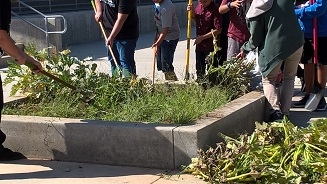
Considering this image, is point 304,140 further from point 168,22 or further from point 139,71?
point 139,71

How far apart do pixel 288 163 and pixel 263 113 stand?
171 centimetres

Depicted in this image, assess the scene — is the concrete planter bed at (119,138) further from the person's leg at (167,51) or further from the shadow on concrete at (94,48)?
the shadow on concrete at (94,48)

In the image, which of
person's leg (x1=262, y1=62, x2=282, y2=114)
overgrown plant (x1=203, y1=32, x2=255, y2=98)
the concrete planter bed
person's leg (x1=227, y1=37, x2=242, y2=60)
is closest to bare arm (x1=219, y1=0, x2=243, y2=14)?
person's leg (x1=227, y1=37, x2=242, y2=60)

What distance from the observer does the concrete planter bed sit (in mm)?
5730

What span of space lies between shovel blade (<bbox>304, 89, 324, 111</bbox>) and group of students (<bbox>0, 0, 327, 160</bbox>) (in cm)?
6

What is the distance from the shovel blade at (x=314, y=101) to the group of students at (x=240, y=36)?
0.20 feet

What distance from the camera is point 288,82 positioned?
725 centimetres

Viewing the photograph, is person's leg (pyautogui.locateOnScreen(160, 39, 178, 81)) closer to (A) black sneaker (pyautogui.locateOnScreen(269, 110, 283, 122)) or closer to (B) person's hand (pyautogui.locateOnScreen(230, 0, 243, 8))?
(B) person's hand (pyautogui.locateOnScreen(230, 0, 243, 8))

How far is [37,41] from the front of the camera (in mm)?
15188

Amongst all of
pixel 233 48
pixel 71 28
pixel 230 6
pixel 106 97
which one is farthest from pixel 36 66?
pixel 71 28

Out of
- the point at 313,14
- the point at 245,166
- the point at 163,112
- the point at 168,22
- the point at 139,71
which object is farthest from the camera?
the point at 139,71

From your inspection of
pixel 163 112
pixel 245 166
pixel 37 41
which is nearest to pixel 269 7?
pixel 163 112

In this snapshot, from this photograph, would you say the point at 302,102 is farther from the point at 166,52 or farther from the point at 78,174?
the point at 78,174

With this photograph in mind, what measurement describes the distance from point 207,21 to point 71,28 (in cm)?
970
